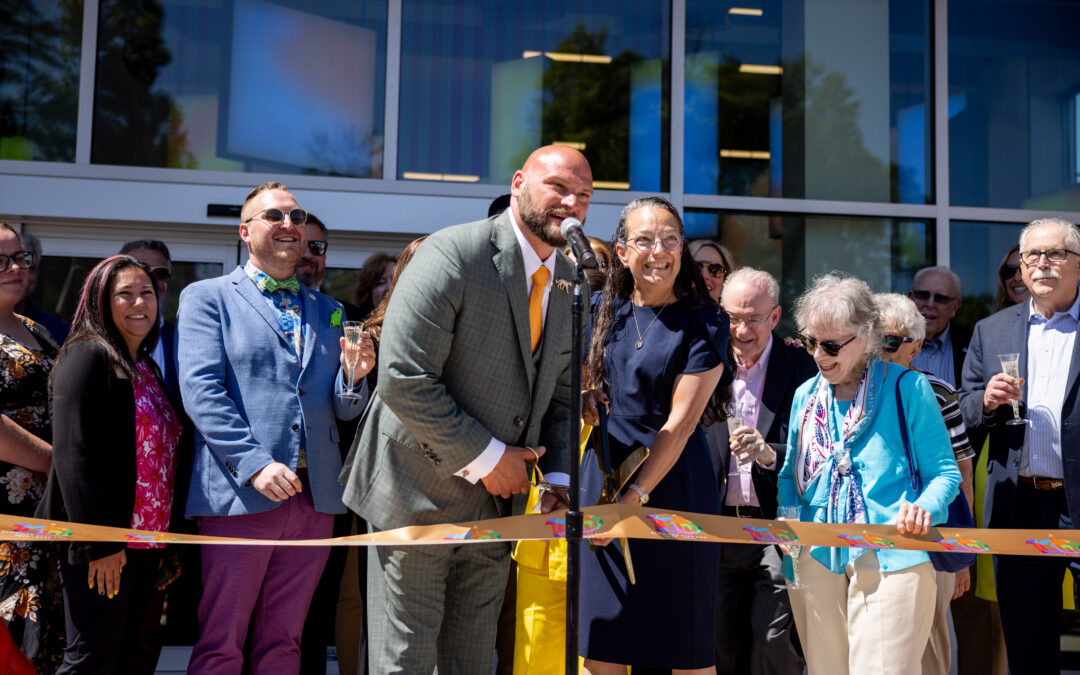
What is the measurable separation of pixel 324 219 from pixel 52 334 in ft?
6.70

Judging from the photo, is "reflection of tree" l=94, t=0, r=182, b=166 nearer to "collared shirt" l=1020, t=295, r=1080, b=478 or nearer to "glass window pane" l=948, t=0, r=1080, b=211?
"collared shirt" l=1020, t=295, r=1080, b=478

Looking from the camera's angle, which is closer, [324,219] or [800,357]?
[800,357]

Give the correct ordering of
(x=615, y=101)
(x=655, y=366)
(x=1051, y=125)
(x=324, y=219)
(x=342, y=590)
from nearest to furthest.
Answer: (x=655, y=366), (x=342, y=590), (x=324, y=219), (x=615, y=101), (x=1051, y=125)

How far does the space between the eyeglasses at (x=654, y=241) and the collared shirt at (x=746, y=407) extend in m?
0.95

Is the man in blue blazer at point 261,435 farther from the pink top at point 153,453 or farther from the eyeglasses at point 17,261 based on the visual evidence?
the eyeglasses at point 17,261

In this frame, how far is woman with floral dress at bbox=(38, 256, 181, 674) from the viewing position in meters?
3.85

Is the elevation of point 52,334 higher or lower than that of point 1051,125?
lower

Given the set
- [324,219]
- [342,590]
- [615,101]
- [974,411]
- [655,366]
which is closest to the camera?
[655,366]

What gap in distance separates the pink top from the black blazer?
7 cm

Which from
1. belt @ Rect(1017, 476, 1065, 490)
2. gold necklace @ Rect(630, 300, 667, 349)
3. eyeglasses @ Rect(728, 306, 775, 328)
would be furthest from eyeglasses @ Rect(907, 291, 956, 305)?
gold necklace @ Rect(630, 300, 667, 349)

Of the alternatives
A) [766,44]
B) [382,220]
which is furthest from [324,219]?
[766,44]

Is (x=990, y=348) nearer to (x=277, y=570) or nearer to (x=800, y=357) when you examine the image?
(x=800, y=357)

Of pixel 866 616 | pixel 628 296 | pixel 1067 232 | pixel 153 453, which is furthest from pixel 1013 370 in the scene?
pixel 153 453

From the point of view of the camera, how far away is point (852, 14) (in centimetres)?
745
